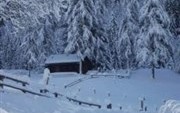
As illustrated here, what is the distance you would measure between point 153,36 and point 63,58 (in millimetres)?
12577

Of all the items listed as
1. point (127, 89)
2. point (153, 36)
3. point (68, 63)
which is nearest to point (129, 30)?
point (153, 36)

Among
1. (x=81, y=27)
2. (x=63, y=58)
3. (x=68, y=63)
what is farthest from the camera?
(x=68, y=63)

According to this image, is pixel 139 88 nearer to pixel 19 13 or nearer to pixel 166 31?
pixel 166 31

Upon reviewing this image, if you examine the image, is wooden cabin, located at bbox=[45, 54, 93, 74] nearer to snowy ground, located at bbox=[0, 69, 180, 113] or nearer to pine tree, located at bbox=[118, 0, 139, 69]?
snowy ground, located at bbox=[0, 69, 180, 113]

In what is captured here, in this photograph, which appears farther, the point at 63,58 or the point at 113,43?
the point at 113,43

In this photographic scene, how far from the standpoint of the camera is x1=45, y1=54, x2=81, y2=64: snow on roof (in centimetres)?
5880

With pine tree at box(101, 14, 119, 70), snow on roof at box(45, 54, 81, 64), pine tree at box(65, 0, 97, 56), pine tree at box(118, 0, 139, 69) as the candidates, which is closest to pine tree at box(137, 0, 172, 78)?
pine tree at box(65, 0, 97, 56)

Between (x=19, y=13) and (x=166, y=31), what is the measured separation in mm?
39474

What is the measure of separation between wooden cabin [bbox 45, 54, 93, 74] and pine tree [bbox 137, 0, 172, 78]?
8.17 metres

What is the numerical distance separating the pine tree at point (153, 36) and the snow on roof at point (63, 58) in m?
8.39

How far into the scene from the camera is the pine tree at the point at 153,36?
180 feet

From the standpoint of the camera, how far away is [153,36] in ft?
181

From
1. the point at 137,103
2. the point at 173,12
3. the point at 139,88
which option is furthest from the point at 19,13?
the point at 139,88

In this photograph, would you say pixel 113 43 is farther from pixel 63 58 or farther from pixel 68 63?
pixel 63 58
